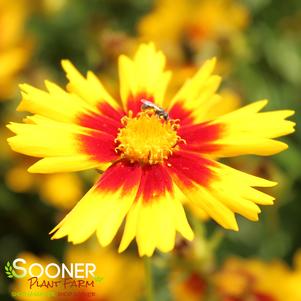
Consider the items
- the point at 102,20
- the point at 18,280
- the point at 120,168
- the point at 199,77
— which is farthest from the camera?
the point at 102,20

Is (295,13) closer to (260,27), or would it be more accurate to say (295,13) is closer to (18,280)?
(260,27)

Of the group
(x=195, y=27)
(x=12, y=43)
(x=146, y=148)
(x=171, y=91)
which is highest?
(x=12, y=43)

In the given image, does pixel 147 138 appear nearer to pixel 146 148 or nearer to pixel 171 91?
pixel 146 148

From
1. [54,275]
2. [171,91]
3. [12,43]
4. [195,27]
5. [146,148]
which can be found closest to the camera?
[146,148]

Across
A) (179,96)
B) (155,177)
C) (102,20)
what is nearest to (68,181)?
(102,20)

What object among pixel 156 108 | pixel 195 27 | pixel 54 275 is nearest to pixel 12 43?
pixel 195 27

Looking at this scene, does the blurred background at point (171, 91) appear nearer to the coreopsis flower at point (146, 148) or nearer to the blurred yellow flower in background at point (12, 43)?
the blurred yellow flower in background at point (12, 43)

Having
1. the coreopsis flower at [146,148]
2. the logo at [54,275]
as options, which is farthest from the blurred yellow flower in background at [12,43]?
the coreopsis flower at [146,148]
